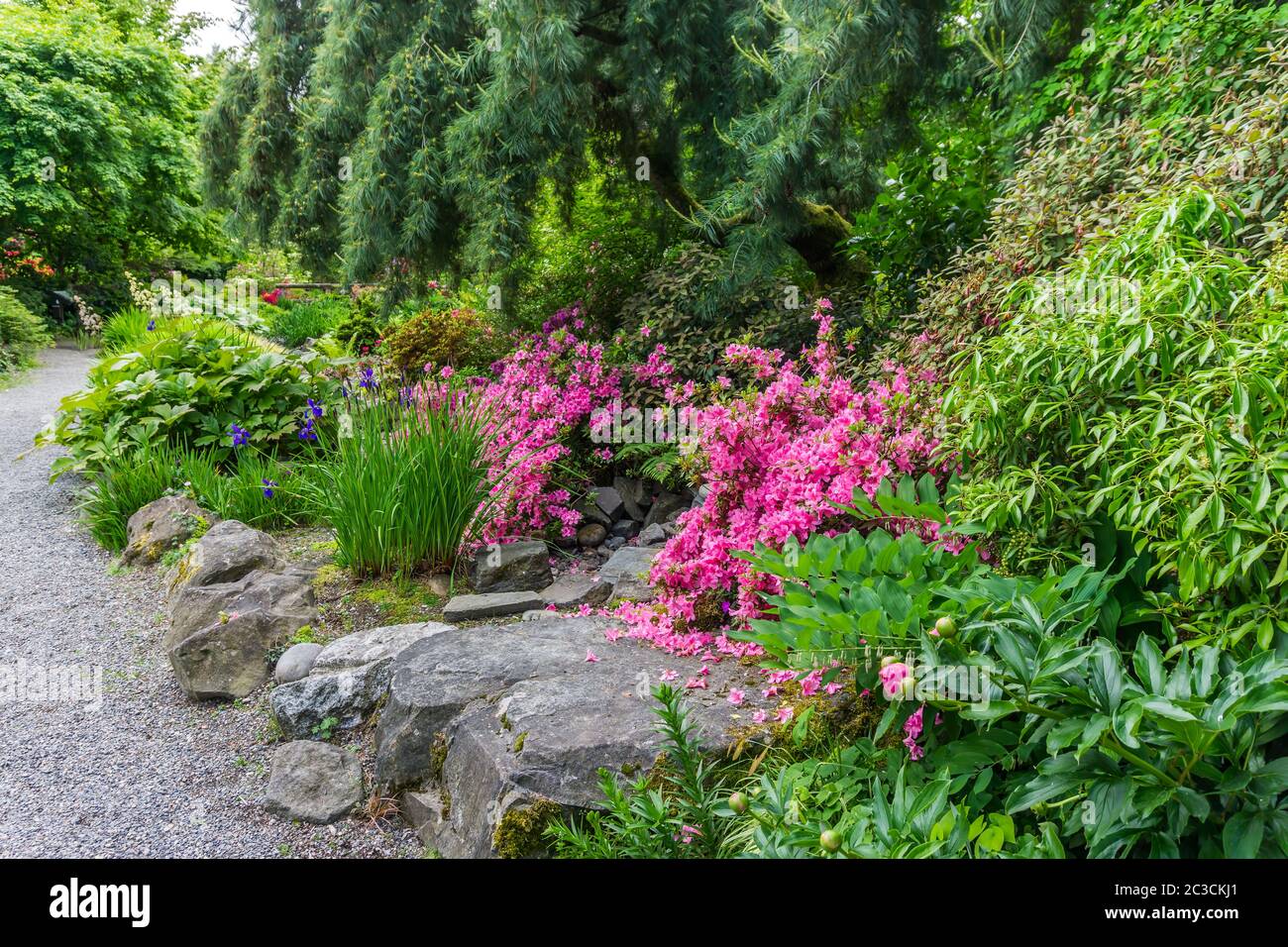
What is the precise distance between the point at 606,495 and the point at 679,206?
2315 millimetres

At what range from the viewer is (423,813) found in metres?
2.74

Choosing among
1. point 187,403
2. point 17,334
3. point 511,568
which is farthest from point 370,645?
point 17,334

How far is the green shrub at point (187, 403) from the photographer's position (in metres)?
5.92

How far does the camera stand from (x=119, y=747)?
326cm

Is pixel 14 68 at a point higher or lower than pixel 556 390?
higher

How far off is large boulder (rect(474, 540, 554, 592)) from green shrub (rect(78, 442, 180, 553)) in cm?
240

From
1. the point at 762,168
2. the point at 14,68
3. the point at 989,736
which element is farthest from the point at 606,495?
the point at 14,68

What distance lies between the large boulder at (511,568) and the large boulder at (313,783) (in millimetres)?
1366

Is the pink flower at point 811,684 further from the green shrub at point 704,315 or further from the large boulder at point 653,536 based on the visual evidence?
the green shrub at point 704,315

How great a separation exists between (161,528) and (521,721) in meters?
3.39
